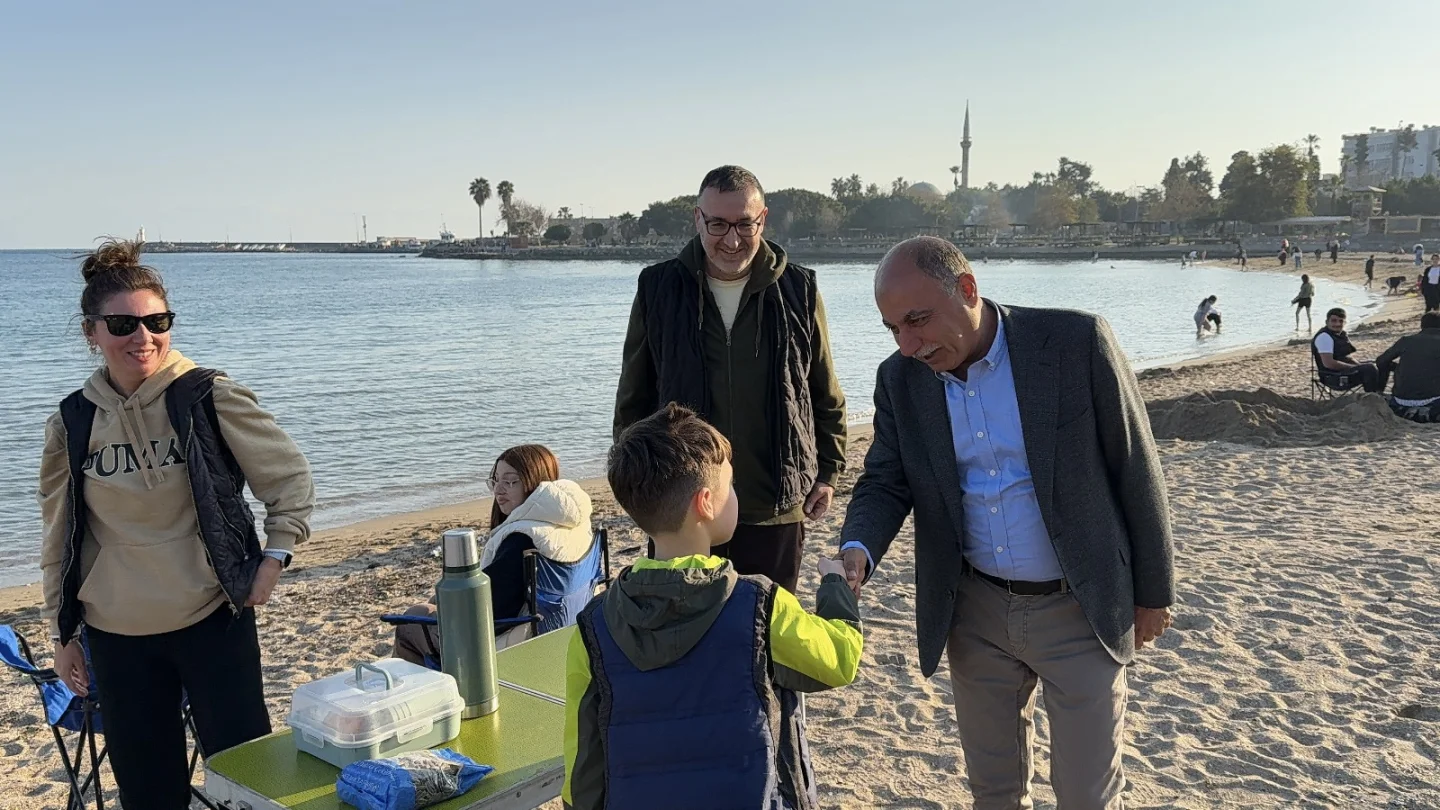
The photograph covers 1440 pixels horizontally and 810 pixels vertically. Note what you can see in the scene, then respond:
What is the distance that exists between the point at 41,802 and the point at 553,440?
12043 mm

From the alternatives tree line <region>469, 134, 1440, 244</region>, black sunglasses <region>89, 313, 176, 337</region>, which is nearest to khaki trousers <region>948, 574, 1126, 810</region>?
black sunglasses <region>89, 313, 176, 337</region>

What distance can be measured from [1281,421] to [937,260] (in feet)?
34.0

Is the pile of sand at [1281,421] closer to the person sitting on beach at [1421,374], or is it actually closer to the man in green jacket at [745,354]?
the person sitting on beach at [1421,374]

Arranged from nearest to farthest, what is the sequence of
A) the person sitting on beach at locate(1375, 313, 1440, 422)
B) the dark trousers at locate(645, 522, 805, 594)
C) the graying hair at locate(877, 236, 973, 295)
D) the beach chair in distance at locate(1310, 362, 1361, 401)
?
the graying hair at locate(877, 236, 973, 295) → the dark trousers at locate(645, 522, 805, 594) → the person sitting on beach at locate(1375, 313, 1440, 422) → the beach chair in distance at locate(1310, 362, 1361, 401)

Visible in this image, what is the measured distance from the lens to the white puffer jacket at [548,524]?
3.66 m

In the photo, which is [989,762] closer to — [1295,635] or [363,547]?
[1295,635]

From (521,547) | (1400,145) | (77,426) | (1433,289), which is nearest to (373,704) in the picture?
(77,426)

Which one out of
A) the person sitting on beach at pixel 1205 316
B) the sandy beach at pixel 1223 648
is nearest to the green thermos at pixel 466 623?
the sandy beach at pixel 1223 648

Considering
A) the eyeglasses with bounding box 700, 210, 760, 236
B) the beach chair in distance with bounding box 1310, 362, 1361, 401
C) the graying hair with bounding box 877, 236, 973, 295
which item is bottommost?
the beach chair in distance with bounding box 1310, 362, 1361, 401

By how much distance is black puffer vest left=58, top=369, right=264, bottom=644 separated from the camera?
108 inches

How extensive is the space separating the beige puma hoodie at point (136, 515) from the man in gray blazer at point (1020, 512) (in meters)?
1.83

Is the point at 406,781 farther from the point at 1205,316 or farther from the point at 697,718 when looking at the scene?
the point at 1205,316

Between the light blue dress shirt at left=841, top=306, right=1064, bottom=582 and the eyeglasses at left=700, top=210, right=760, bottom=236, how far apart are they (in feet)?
3.57

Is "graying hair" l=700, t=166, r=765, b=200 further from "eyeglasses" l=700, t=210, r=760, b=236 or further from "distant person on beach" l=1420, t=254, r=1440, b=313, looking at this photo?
"distant person on beach" l=1420, t=254, r=1440, b=313
